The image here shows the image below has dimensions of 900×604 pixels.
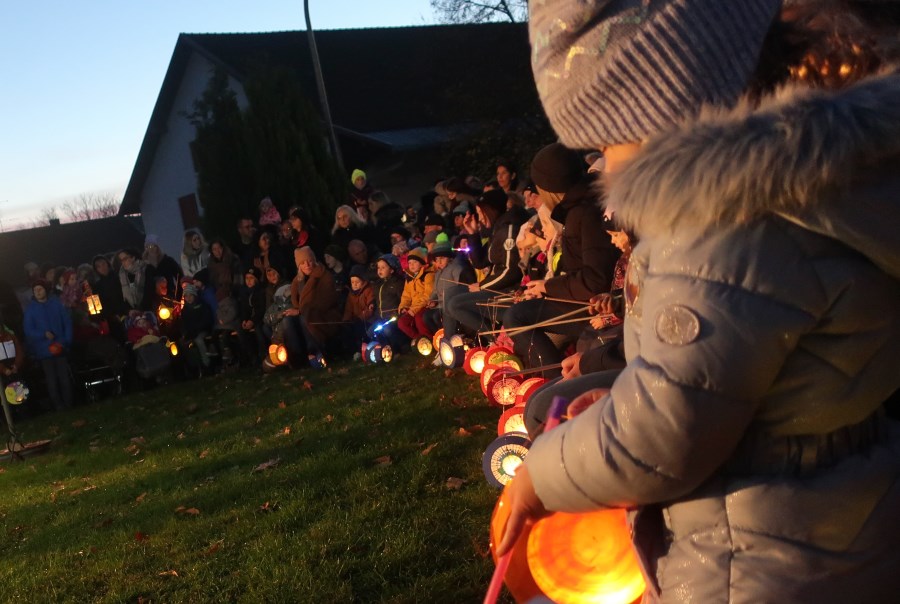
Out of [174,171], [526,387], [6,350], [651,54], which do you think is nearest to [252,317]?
[6,350]

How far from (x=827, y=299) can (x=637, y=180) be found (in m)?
0.33

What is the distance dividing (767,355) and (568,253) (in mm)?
5008

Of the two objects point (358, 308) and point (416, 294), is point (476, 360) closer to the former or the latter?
point (416, 294)

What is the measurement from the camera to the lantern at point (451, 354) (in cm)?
901

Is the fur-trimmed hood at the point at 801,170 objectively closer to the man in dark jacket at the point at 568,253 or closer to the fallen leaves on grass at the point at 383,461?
the man in dark jacket at the point at 568,253

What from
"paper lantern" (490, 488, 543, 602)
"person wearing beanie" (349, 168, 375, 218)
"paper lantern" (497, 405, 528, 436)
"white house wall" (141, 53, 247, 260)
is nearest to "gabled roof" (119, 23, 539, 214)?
"white house wall" (141, 53, 247, 260)

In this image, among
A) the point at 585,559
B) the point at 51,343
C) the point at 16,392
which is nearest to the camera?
the point at 585,559

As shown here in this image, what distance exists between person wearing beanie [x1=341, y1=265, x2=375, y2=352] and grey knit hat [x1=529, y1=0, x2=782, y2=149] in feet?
35.3

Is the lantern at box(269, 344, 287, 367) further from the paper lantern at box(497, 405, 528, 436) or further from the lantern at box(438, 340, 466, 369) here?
the paper lantern at box(497, 405, 528, 436)

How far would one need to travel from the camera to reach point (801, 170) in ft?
4.22

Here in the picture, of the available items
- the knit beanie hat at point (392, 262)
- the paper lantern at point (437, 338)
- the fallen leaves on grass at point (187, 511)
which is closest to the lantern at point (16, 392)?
the knit beanie hat at point (392, 262)

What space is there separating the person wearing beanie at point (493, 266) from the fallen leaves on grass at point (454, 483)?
107 inches

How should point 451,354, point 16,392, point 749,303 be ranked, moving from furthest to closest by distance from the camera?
1. point 16,392
2. point 451,354
3. point 749,303

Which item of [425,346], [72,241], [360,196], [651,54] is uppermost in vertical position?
[72,241]
